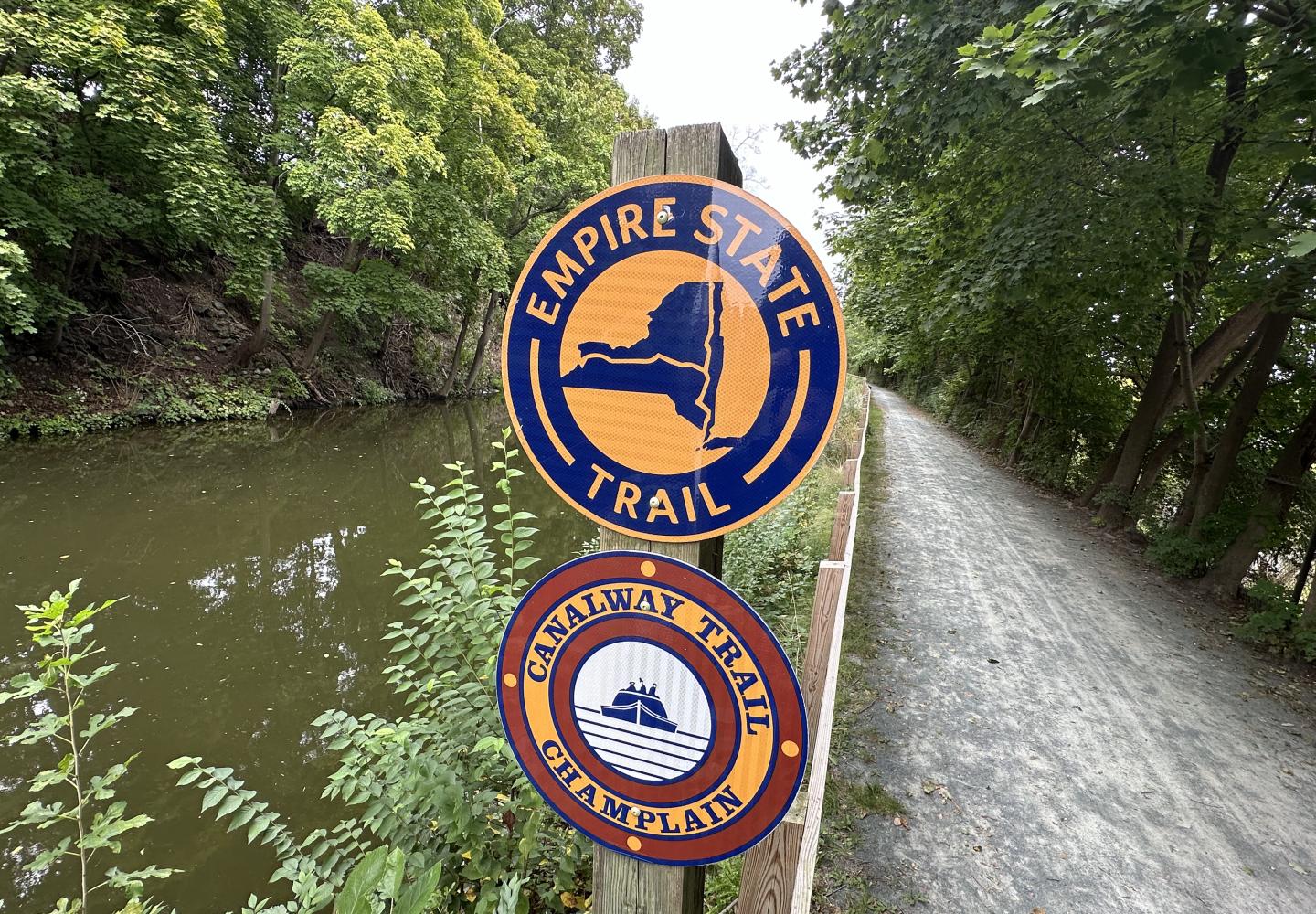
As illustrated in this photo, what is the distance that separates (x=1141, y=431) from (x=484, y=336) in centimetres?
1896

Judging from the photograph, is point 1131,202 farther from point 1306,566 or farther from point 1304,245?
point 1306,566

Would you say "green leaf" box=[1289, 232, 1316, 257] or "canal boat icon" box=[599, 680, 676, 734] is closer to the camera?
"canal boat icon" box=[599, 680, 676, 734]

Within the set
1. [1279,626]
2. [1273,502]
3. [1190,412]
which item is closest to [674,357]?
[1279,626]

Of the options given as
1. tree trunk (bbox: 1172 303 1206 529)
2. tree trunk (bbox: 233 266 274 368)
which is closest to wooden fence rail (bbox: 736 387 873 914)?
tree trunk (bbox: 1172 303 1206 529)

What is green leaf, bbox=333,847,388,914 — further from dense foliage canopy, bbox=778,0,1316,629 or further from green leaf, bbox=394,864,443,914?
dense foliage canopy, bbox=778,0,1316,629

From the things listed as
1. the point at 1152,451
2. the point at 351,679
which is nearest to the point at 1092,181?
the point at 1152,451

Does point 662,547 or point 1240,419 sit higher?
point 1240,419

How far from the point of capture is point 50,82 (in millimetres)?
8266

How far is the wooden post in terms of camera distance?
3.06ft

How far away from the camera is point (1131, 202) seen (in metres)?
5.62

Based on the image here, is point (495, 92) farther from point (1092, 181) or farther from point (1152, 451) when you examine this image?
point (1152, 451)

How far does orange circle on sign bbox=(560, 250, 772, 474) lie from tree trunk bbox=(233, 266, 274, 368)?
16144mm

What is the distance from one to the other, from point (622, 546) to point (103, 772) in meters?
4.70

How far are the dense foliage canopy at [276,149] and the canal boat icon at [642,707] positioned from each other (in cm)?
1136
